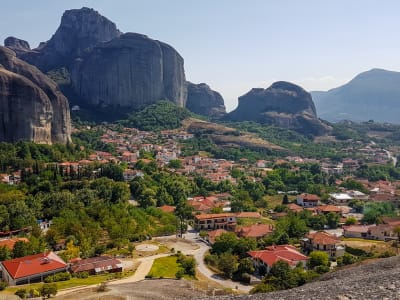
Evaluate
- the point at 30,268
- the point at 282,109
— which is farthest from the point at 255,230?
the point at 282,109

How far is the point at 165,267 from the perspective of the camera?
118ft

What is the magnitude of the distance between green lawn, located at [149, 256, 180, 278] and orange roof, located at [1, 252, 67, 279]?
24.9 ft

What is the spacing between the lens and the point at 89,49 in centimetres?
13988

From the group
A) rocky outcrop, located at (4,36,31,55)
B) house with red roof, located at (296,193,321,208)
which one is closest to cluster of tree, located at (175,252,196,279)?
house with red roof, located at (296,193,321,208)

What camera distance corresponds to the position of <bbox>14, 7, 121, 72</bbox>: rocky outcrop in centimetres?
14925

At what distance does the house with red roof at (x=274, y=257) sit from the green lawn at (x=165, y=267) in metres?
7.00

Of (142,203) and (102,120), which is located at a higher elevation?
(102,120)

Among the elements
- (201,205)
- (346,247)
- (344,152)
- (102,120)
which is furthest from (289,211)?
(102,120)

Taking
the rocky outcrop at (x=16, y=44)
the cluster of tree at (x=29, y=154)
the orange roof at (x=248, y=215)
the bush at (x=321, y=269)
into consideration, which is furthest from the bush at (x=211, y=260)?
the rocky outcrop at (x=16, y=44)

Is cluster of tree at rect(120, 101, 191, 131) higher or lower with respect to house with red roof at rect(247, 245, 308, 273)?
higher

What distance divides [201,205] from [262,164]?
39342 mm

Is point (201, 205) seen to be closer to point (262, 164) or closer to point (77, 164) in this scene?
point (77, 164)

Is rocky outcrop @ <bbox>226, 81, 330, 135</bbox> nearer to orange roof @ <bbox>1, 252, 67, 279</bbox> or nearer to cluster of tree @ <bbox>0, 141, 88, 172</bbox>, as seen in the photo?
cluster of tree @ <bbox>0, 141, 88, 172</bbox>

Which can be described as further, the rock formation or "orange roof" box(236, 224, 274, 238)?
the rock formation
